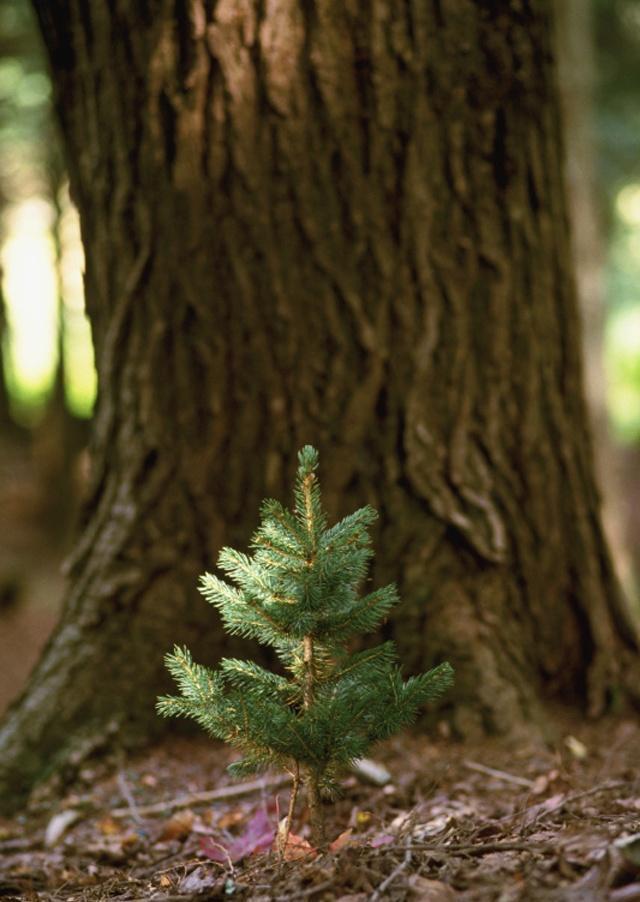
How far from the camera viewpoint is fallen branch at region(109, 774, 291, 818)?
262cm

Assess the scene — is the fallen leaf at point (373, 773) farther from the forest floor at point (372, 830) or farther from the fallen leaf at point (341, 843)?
the fallen leaf at point (341, 843)

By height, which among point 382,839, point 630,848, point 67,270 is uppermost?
point 67,270

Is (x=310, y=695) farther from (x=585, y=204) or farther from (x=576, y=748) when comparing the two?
(x=585, y=204)

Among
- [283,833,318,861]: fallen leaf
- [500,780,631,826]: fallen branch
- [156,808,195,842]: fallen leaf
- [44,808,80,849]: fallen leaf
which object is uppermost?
[44,808,80,849]: fallen leaf

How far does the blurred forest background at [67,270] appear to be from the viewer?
6.80 m

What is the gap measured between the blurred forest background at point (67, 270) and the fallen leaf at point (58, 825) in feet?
6.67

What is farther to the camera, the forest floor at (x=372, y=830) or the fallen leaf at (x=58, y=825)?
the fallen leaf at (x=58, y=825)

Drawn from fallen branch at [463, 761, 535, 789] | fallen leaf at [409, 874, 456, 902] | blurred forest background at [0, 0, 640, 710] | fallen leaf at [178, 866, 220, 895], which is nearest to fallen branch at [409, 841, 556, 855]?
fallen leaf at [409, 874, 456, 902]

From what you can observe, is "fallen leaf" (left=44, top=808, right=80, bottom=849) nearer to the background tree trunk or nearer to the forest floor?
the forest floor

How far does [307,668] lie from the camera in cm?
189

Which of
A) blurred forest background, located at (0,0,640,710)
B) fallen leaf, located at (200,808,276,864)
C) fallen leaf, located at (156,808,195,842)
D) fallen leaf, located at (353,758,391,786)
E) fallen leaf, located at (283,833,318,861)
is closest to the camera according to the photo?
fallen leaf, located at (283,833,318,861)

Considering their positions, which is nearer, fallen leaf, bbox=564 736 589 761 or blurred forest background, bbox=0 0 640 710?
fallen leaf, bbox=564 736 589 761

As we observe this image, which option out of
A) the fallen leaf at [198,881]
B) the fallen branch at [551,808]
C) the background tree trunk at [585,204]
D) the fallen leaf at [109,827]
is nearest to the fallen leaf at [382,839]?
the fallen branch at [551,808]

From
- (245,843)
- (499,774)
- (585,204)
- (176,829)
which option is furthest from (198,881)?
(585,204)
